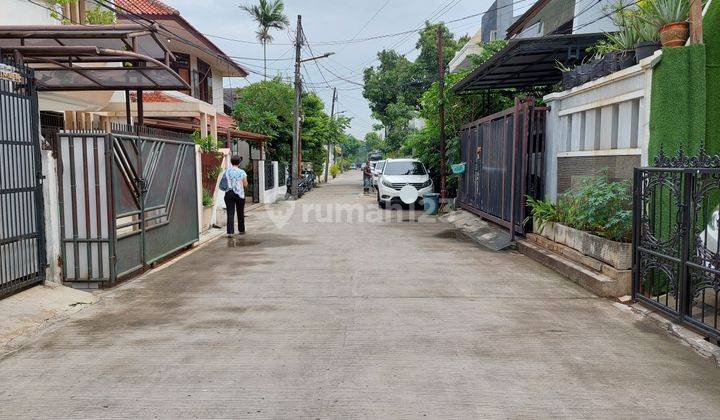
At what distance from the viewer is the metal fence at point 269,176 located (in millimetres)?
22781

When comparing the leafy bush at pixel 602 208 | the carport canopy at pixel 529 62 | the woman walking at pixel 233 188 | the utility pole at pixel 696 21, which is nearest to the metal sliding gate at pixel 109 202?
the woman walking at pixel 233 188

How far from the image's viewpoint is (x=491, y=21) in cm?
3519

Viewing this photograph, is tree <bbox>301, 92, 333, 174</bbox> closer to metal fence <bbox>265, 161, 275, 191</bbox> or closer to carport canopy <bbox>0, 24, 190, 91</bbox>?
metal fence <bbox>265, 161, 275, 191</bbox>

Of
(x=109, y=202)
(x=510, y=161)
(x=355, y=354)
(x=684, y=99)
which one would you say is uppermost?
(x=684, y=99)

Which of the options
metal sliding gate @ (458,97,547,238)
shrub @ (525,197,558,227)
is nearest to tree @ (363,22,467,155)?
metal sliding gate @ (458,97,547,238)

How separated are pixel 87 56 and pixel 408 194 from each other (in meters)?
11.9

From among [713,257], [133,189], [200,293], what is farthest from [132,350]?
[713,257]

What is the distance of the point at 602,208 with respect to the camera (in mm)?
7246

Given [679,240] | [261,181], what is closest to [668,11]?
[679,240]

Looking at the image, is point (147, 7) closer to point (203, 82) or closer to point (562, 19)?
point (203, 82)

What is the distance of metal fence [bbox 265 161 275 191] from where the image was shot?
2278 cm

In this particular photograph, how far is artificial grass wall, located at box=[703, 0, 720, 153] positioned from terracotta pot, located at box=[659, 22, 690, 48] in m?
0.23

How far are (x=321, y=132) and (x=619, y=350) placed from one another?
1115 inches

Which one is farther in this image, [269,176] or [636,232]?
[269,176]
